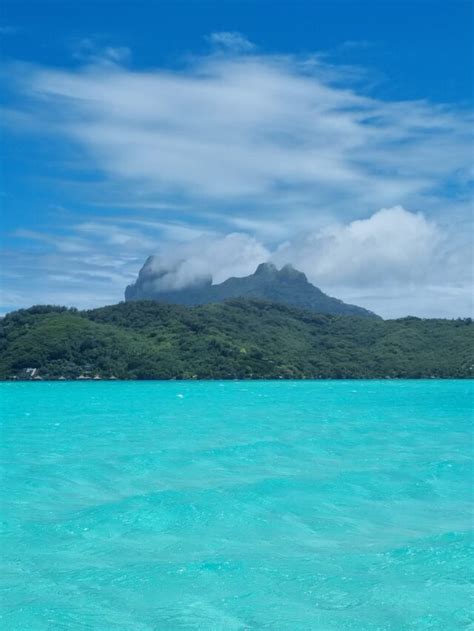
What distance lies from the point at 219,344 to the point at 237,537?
5154 inches

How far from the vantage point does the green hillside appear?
131250 mm

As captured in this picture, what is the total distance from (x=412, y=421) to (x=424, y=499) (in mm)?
23775

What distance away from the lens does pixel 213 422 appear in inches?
1511

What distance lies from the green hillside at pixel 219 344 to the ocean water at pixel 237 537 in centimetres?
10610

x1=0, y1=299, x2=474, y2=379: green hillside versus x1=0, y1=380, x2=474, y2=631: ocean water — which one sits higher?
x1=0, y1=299, x2=474, y2=379: green hillside

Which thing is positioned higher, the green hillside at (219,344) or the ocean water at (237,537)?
the green hillside at (219,344)

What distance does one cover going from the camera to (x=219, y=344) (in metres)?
144

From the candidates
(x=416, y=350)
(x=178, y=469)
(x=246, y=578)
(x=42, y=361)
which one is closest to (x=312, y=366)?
(x=416, y=350)

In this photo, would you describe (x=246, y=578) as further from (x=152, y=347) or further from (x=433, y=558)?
(x=152, y=347)

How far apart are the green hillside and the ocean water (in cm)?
10610

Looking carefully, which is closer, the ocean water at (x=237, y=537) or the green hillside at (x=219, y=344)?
the ocean water at (x=237, y=537)

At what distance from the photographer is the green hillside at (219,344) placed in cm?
13125

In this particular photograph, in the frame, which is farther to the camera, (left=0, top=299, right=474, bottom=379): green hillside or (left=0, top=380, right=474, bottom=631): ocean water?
(left=0, top=299, right=474, bottom=379): green hillside

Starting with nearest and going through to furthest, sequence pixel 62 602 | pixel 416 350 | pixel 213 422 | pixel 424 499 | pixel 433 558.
A: pixel 62 602 < pixel 433 558 < pixel 424 499 < pixel 213 422 < pixel 416 350
